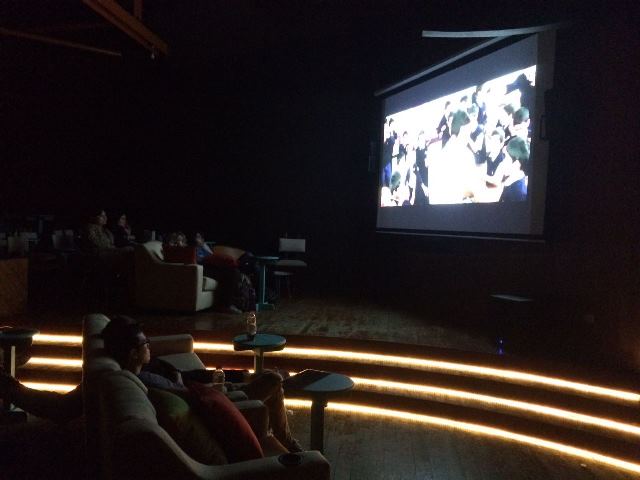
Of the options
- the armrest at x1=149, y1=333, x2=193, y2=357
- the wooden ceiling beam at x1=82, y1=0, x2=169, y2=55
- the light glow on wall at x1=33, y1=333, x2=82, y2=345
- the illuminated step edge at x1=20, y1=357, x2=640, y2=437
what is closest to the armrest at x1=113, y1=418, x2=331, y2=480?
the armrest at x1=149, y1=333, x2=193, y2=357

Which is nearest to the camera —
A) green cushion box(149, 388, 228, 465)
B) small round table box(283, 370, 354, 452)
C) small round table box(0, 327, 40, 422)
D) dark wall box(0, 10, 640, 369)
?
green cushion box(149, 388, 228, 465)

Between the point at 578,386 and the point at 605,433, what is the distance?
16.3 inches

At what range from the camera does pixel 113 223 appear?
845cm

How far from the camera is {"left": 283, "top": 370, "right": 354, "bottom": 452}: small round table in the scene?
8.86 feet

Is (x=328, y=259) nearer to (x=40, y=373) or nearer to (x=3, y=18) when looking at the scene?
(x=40, y=373)

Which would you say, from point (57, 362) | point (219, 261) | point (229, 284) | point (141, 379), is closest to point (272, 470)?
point (141, 379)

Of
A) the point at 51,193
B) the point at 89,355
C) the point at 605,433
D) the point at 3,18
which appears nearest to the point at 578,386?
the point at 605,433

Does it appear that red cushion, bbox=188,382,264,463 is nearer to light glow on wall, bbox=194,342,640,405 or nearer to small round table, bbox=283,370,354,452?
small round table, bbox=283,370,354,452

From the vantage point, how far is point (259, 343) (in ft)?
11.7

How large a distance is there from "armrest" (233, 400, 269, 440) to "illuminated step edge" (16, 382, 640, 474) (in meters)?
1.66

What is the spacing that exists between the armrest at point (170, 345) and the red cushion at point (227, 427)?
5.47 ft

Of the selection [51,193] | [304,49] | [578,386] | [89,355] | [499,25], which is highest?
[304,49]

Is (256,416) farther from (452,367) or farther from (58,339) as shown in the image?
(58,339)

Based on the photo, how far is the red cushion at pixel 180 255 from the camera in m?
5.39
